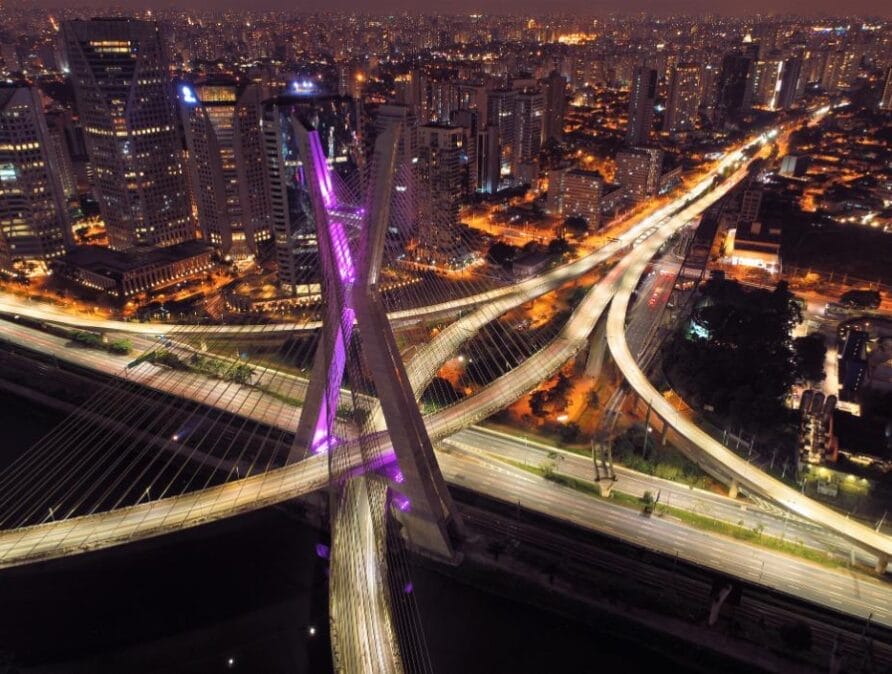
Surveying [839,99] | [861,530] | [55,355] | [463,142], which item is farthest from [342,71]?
[861,530]

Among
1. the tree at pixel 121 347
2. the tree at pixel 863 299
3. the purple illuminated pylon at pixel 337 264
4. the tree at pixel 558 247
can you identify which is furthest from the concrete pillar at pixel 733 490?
the tree at pixel 121 347

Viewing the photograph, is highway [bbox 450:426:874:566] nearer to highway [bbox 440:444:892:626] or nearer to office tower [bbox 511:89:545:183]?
highway [bbox 440:444:892:626]

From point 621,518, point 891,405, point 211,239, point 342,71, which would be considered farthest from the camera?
point 342,71

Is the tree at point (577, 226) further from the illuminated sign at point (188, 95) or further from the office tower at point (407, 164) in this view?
the illuminated sign at point (188, 95)

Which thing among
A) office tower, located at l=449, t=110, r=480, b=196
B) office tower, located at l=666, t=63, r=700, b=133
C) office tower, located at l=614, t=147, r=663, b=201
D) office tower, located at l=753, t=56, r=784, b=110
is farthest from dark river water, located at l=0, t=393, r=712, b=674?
office tower, located at l=753, t=56, r=784, b=110

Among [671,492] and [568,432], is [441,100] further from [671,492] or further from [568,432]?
[671,492]

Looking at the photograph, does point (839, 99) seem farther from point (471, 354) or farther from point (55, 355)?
point (55, 355)
